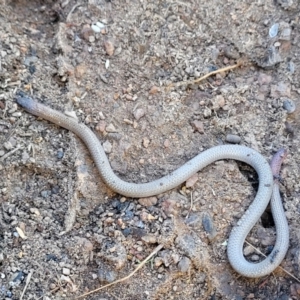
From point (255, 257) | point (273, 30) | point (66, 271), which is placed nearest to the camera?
point (66, 271)

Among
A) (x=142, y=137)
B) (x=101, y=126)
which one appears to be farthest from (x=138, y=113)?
(x=101, y=126)

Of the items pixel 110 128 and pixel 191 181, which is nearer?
pixel 191 181

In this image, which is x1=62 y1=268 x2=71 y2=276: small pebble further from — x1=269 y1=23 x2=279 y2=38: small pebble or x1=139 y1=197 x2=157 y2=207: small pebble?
x1=269 y1=23 x2=279 y2=38: small pebble

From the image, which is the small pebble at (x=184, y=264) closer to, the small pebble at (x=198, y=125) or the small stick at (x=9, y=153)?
the small pebble at (x=198, y=125)

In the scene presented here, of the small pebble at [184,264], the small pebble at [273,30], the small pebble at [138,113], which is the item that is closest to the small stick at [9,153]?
the small pebble at [138,113]

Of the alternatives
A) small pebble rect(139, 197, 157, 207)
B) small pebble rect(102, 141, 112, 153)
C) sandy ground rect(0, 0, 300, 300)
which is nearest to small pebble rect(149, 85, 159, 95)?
sandy ground rect(0, 0, 300, 300)

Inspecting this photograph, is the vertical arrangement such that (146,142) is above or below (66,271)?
above

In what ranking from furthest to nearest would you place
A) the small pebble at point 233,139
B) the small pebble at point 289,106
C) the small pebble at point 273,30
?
the small pebble at point 273,30, the small pebble at point 289,106, the small pebble at point 233,139

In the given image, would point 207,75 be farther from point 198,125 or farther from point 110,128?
point 110,128
